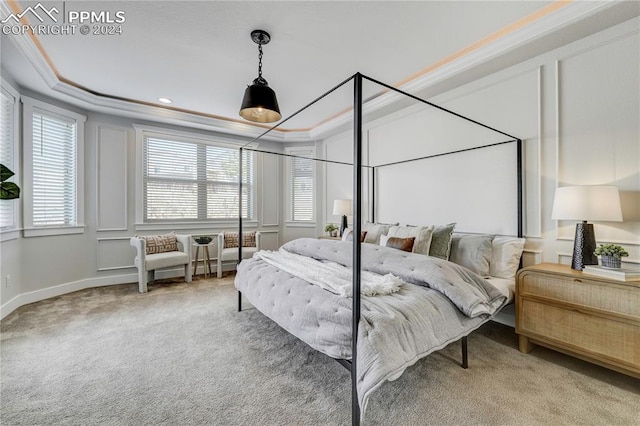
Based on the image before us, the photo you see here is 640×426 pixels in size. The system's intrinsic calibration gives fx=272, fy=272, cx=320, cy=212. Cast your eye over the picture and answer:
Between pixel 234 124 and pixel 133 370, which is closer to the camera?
pixel 133 370

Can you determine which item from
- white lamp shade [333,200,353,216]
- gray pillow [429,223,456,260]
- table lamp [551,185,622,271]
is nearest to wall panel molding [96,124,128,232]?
white lamp shade [333,200,353,216]

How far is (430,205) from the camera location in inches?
140

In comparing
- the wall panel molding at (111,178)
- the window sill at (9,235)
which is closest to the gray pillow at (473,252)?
the window sill at (9,235)

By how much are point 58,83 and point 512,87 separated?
5.16 meters

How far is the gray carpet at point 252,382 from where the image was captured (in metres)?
1.53

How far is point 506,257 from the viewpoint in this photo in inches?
101

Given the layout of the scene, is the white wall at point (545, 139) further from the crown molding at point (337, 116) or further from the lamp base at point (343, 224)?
the lamp base at point (343, 224)

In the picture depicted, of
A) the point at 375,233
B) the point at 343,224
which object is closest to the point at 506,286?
the point at 375,233

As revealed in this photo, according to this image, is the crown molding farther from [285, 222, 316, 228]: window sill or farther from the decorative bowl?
the decorative bowl

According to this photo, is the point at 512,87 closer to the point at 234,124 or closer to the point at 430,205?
the point at 430,205

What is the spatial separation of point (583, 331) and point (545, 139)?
65.9 inches

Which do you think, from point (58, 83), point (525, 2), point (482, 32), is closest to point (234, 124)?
point (58, 83)

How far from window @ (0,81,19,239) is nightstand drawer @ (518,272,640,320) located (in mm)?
5042

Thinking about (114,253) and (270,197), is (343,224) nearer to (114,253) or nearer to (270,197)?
(270,197)
